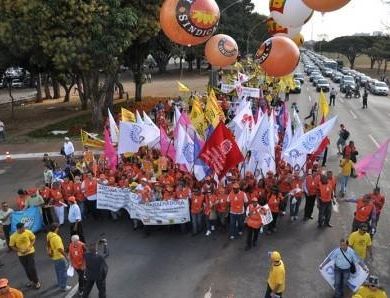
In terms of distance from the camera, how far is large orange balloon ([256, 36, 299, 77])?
16.1 m

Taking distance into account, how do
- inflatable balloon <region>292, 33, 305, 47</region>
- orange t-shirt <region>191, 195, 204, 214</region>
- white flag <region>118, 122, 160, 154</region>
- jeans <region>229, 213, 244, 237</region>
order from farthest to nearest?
inflatable balloon <region>292, 33, 305, 47</region> → white flag <region>118, 122, 160, 154</region> → orange t-shirt <region>191, 195, 204, 214</region> → jeans <region>229, 213, 244, 237</region>

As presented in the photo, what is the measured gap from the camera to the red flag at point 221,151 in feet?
39.4

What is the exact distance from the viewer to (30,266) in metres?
9.94

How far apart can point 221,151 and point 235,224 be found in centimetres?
185

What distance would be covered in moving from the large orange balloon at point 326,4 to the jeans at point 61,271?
7570 millimetres

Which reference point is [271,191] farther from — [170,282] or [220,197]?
[170,282]

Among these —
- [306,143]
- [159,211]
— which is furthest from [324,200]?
[159,211]

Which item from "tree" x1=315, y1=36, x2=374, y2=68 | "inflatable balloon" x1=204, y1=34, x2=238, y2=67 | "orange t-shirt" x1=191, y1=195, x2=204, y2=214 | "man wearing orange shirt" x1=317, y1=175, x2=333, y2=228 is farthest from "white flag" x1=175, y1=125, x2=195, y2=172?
"tree" x1=315, y1=36, x2=374, y2=68

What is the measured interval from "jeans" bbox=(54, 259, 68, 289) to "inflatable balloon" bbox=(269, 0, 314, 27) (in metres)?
9.87

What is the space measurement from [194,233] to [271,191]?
2233 millimetres

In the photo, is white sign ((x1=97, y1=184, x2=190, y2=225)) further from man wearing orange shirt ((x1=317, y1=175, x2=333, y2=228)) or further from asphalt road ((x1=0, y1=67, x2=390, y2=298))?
man wearing orange shirt ((x1=317, y1=175, x2=333, y2=228))

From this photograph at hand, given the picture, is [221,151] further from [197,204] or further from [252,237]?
[252,237]

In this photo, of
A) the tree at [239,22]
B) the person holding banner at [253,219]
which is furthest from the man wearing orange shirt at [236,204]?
the tree at [239,22]

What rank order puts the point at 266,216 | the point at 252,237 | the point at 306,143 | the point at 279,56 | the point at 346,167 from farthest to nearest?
the point at 279,56 < the point at 346,167 < the point at 306,143 < the point at 252,237 < the point at 266,216
